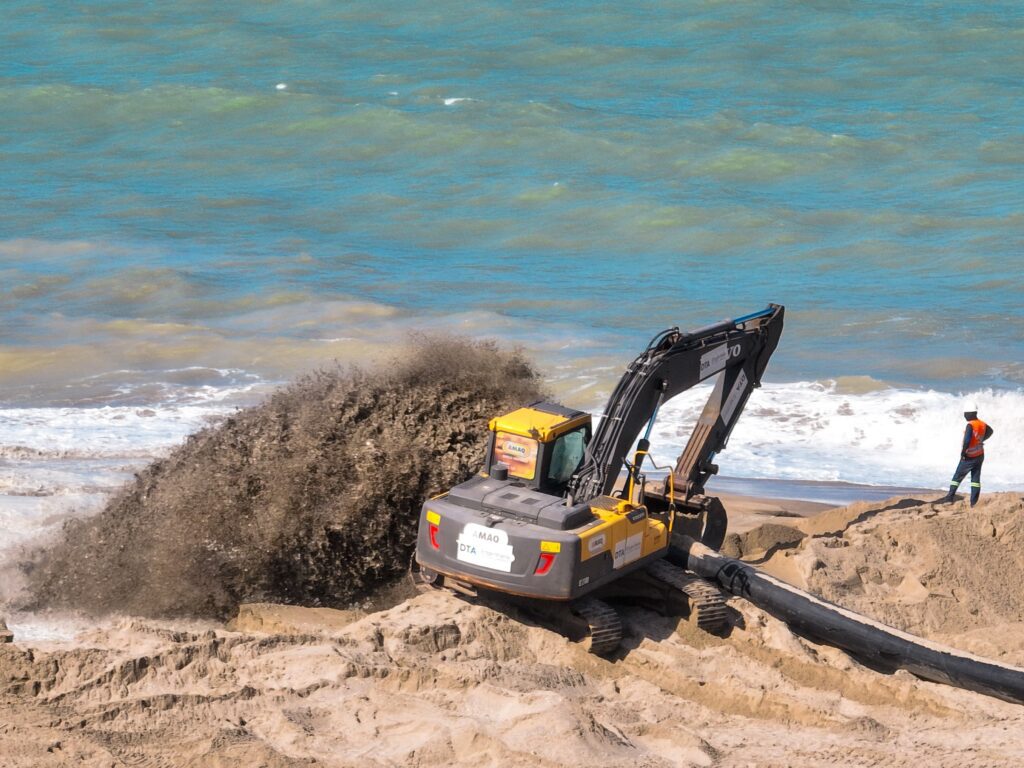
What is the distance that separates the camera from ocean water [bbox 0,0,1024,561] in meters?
19.2

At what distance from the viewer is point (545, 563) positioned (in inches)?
362

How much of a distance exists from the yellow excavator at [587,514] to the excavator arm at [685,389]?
12mm

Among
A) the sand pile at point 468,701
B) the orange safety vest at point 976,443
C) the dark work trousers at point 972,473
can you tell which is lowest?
the sand pile at point 468,701

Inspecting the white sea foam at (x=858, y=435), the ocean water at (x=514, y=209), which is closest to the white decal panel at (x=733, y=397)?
the white sea foam at (x=858, y=435)

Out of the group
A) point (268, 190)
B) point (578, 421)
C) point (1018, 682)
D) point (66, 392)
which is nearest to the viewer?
point (1018, 682)

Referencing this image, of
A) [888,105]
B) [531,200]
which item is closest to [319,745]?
[531,200]

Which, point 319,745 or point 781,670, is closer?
point 319,745

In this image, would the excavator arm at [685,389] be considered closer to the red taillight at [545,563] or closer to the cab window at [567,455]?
the cab window at [567,455]

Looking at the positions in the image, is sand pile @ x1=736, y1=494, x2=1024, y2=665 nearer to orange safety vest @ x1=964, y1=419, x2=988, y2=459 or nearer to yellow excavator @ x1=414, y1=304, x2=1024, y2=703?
orange safety vest @ x1=964, y1=419, x2=988, y2=459

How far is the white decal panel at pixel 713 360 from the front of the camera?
11.0 metres

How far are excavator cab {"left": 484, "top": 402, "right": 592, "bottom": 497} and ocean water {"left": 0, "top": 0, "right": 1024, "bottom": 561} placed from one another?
5061 mm

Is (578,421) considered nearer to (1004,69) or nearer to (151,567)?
(151,567)

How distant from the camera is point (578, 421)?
1032 cm

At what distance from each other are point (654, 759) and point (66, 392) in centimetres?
1366
